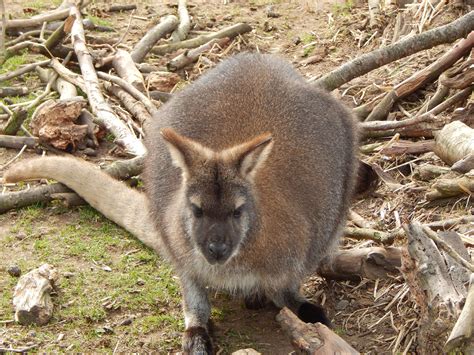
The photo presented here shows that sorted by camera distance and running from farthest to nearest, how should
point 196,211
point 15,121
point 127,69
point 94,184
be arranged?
point 127,69 → point 15,121 → point 94,184 → point 196,211

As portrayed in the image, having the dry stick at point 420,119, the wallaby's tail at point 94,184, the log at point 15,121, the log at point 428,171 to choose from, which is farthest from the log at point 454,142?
the log at point 15,121

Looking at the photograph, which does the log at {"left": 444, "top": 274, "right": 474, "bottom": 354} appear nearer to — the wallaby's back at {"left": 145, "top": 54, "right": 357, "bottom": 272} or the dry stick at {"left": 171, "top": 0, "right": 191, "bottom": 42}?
the wallaby's back at {"left": 145, "top": 54, "right": 357, "bottom": 272}

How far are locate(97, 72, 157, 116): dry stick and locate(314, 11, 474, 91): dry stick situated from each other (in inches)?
59.5

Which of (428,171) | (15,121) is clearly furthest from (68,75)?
(428,171)

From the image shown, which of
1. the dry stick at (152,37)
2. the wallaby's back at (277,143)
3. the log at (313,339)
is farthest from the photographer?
the dry stick at (152,37)

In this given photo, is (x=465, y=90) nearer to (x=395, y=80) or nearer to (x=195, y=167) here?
(x=395, y=80)

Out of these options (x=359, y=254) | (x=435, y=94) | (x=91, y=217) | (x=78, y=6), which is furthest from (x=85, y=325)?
(x=78, y=6)

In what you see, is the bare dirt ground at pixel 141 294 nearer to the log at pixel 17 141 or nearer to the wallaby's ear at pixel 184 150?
the log at pixel 17 141

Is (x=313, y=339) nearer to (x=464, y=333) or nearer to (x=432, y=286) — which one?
(x=432, y=286)

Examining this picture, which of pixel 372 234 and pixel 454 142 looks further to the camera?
pixel 454 142

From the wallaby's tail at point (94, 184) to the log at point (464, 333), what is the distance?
9.14 ft

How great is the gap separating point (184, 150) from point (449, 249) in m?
1.42

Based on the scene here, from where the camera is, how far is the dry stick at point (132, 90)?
7263mm

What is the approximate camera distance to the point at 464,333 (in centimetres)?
350
